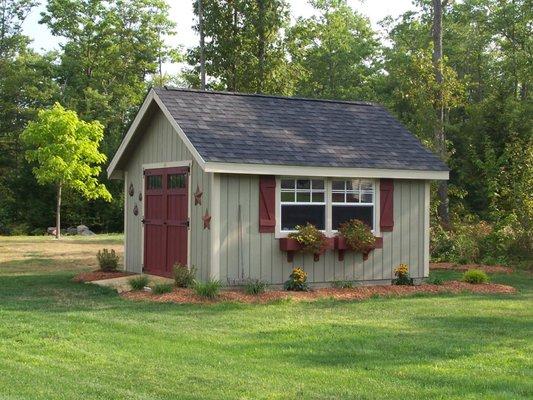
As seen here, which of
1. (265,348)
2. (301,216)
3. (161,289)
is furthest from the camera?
(301,216)

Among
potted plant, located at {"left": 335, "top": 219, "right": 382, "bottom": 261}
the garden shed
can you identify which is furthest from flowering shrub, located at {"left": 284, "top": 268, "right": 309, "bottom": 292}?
potted plant, located at {"left": 335, "top": 219, "right": 382, "bottom": 261}

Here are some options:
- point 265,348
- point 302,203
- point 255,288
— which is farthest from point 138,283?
point 265,348

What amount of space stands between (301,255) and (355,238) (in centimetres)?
106

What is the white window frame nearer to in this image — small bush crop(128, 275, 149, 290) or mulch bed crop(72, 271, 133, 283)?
small bush crop(128, 275, 149, 290)

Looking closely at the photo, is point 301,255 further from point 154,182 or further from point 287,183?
point 154,182

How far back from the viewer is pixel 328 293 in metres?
14.0

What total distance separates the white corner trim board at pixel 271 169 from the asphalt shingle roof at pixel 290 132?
0.08 metres

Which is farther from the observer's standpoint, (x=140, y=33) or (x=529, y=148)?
(x=140, y=33)

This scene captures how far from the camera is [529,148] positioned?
20.4m

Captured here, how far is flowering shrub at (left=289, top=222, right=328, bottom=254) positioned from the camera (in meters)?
14.3

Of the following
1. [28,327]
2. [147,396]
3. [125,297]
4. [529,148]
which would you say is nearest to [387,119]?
[529,148]

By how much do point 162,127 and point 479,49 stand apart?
99.3 ft

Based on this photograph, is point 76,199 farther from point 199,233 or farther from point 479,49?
point 199,233

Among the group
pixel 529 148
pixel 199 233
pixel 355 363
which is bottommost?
pixel 355 363
